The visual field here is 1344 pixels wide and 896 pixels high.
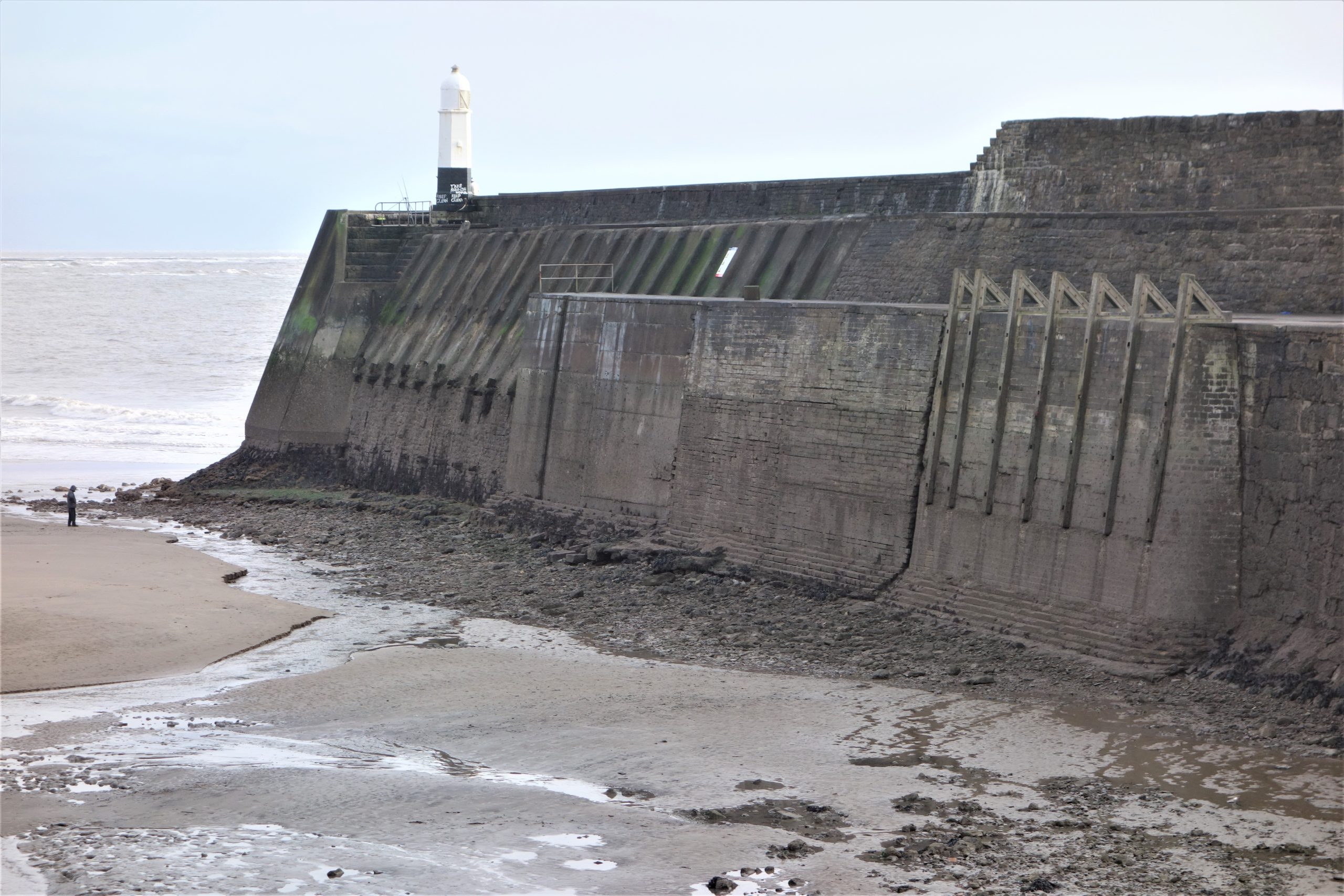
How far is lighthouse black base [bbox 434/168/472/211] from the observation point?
3450cm

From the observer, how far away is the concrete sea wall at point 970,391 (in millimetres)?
14281

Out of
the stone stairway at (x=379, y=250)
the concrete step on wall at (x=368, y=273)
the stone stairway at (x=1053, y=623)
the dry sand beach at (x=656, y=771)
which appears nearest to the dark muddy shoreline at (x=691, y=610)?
the dry sand beach at (x=656, y=771)

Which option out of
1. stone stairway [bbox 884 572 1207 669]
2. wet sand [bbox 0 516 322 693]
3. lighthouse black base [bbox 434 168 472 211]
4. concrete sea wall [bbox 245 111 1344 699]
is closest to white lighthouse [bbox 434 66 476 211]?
lighthouse black base [bbox 434 168 472 211]

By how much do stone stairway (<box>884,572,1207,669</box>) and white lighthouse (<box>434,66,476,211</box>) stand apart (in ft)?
66.5

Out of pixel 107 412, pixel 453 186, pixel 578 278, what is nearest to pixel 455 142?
pixel 453 186

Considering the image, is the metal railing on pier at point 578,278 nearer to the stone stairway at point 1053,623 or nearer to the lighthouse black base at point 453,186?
the lighthouse black base at point 453,186

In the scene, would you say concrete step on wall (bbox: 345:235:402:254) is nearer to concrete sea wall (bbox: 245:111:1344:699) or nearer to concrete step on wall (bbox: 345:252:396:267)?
concrete step on wall (bbox: 345:252:396:267)

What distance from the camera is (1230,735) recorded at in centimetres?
1289

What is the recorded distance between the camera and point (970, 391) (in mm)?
17203

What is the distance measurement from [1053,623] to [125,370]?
170 feet

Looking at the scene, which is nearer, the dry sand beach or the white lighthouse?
the dry sand beach

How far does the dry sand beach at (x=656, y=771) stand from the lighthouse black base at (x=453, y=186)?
17.8 meters

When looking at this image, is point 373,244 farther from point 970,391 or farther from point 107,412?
point 970,391

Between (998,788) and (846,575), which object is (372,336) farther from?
(998,788)
